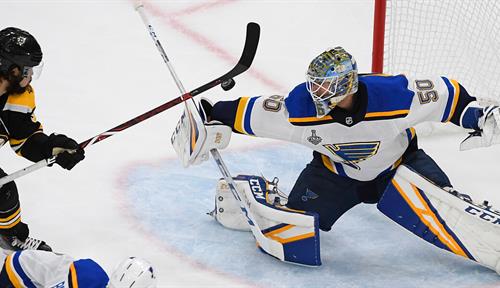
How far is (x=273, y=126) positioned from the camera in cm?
328

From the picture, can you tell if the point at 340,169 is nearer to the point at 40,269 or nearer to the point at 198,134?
the point at 198,134

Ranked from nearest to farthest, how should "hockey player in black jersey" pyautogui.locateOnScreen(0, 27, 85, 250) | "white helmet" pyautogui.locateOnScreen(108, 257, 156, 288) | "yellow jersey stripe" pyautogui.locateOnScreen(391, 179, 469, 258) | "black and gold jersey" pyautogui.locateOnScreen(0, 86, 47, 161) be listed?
"white helmet" pyautogui.locateOnScreen(108, 257, 156, 288) → "hockey player in black jersey" pyautogui.locateOnScreen(0, 27, 85, 250) → "black and gold jersey" pyautogui.locateOnScreen(0, 86, 47, 161) → "yellow jersey stripe" pyautogui.locateOnScreen(391, 179, 469, 258)

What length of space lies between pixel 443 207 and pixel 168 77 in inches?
78.4

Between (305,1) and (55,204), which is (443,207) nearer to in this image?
(55,204)

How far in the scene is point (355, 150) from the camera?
127 inches

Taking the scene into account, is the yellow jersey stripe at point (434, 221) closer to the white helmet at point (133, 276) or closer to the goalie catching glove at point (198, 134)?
the goalie catching glove at point (198, 134)

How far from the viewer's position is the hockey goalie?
3137 mm

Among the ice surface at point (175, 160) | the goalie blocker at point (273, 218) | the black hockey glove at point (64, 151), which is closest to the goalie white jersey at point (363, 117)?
the goalie blocker at point (273, 218)

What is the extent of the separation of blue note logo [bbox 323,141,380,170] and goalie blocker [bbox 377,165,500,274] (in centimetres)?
13

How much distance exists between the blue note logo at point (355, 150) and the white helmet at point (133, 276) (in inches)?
40.3

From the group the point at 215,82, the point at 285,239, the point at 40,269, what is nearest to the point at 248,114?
the point at 215,82

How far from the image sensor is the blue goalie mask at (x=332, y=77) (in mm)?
3016

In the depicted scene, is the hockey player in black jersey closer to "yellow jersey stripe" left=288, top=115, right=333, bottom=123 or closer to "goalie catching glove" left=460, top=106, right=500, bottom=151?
"yellow jersey stripe" left=288, top=115, right=333, bottom=123

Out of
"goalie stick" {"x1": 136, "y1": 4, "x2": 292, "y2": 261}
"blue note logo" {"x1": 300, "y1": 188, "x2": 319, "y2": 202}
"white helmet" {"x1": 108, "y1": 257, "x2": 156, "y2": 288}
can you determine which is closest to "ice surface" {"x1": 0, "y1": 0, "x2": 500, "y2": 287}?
"goalie stick" {"x1": 136, "y1": 4, "x2": 292, "y2": 261}
